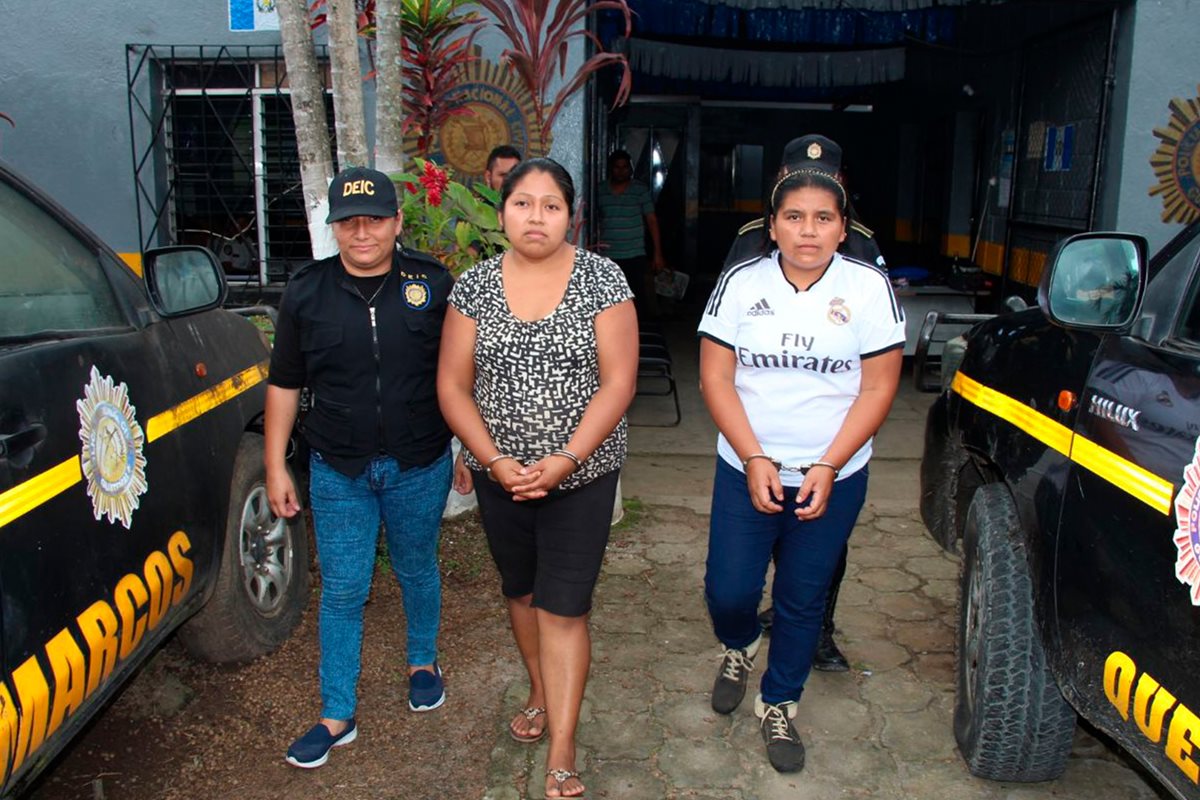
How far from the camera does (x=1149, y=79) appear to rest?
6672mm

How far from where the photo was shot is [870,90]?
13328 mm

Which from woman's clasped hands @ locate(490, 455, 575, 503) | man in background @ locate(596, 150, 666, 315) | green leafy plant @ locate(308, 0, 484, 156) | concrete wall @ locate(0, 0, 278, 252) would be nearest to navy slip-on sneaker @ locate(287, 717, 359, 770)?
woman's clasped hands @ locate(490, 455, 575, 503)

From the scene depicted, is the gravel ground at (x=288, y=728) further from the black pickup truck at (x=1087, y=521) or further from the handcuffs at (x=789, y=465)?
the black pickup truck at (x=1087, y=521)

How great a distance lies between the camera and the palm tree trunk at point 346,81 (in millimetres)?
4484

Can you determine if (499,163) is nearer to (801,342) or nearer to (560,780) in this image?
(801,342)

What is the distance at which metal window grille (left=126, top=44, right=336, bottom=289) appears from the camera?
6789 mm

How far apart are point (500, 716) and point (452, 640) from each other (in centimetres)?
60

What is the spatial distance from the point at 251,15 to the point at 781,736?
5569 millimetres

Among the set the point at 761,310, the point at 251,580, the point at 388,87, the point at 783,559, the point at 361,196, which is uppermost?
the point at 388,87

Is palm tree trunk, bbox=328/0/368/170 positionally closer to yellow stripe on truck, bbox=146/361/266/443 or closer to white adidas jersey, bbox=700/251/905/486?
yellow stripe on truck, bbox=146/361/266/443

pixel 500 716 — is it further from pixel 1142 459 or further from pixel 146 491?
pixel 1142 459

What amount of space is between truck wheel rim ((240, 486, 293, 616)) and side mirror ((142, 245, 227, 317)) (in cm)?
72

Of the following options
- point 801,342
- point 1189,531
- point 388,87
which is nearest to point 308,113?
point 388,87

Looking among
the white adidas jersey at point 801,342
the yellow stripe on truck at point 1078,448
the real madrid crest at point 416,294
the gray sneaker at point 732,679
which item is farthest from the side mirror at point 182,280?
the yellow stripe on truck at point 1078,448
